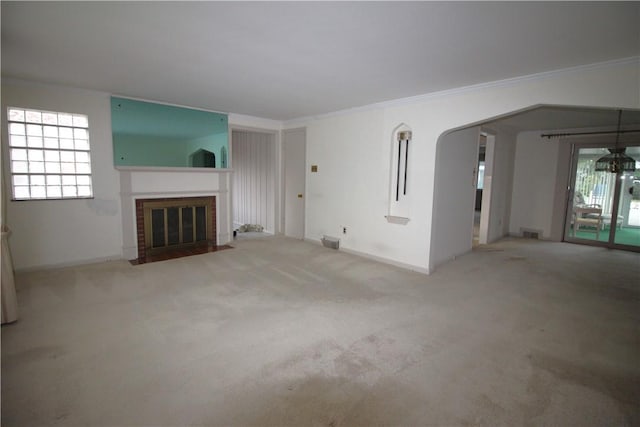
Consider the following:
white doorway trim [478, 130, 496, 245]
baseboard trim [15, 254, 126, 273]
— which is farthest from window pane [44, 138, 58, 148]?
white doorway trim [478, 130, 496, 245]

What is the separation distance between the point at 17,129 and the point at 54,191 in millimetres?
846

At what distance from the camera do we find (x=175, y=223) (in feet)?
17.5

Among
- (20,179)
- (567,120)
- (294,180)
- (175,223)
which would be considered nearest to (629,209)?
(567,120)

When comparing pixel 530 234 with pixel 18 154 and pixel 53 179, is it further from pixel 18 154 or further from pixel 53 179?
pixel 18 154

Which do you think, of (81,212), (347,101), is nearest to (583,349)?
(347,101)

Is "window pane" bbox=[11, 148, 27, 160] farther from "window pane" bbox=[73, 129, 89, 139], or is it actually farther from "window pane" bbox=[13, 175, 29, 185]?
"window pane" bbox=[73, 129, 89, 139]

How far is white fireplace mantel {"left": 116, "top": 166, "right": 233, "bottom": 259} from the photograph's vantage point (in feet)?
15.6

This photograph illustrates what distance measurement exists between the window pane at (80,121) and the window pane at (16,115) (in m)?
0.53

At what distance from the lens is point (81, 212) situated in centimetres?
442

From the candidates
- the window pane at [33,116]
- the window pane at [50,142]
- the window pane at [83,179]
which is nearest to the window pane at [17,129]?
the window pane at [33,116]

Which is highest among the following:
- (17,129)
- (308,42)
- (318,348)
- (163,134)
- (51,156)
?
(308,42)

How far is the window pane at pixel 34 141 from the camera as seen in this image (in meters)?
4.03

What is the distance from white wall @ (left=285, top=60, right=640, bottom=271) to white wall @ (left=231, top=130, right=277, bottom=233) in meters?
1.04

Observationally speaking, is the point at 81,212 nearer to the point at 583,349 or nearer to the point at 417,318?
the point at 417,318
